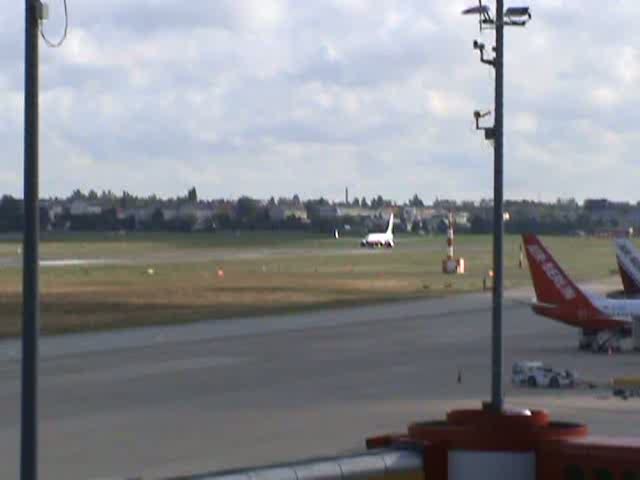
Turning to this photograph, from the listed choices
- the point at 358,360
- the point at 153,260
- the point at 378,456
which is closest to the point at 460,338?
the point at 358,360

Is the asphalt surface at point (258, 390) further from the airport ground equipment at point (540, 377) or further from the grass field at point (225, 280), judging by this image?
the grass field at point (225, 280)

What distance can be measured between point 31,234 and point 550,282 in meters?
45.5

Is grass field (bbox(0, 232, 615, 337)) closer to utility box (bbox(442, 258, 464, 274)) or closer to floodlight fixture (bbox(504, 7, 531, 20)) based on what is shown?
utility box (bbox(442, 258, 464, 274))

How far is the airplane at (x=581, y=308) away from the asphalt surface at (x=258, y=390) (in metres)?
1.13

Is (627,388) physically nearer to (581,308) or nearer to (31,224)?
(581,308)

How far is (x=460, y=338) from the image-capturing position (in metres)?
62.1

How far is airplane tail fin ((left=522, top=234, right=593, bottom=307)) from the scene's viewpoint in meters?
56.2

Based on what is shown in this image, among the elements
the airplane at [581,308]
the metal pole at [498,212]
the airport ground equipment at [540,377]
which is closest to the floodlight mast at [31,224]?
the metal pole at [498,212]

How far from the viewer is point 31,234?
12.7 metres

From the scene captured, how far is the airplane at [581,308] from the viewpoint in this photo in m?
55.5

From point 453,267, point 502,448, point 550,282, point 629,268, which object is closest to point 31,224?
point 502,448

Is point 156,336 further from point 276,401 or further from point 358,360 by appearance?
point 276,401

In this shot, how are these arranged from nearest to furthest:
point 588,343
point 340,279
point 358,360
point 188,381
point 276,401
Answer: point 276,401 → point 188,381 → point 358,360 → point 588,343 → point 340,279

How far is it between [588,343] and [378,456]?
41.3 m
